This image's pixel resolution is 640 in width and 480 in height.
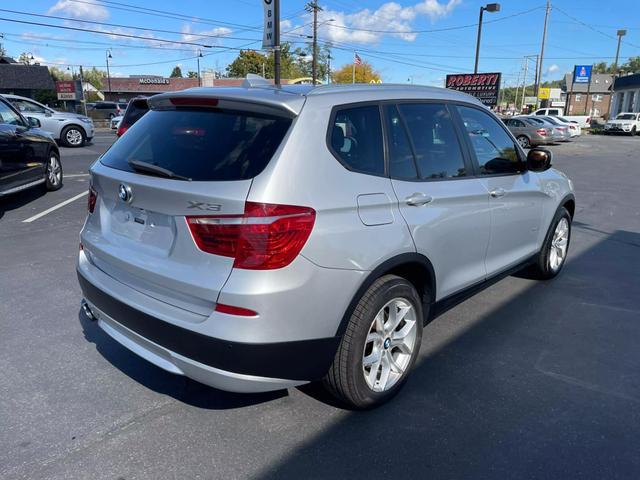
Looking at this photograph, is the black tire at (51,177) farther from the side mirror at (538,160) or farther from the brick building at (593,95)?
the brick building at (593,95)

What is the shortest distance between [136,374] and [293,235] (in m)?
1.70

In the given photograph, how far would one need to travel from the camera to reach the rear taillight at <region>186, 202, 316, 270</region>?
2.22 meters

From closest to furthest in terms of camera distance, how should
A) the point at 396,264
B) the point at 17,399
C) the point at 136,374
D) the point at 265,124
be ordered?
the point at 265,124 < the point at 396,264 < the point at 17,399 < the point at 136,374

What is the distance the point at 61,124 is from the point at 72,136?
576 mm

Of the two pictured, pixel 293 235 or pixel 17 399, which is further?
pixel 17 399

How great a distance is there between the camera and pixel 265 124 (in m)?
2.48

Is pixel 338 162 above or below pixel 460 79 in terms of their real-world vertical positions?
below

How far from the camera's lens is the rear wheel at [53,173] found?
8953 mm

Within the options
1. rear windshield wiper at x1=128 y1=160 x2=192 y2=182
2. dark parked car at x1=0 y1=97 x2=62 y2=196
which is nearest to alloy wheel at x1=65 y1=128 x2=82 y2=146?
dark parked car at x1=0 y1=97 x2=62 y2=196

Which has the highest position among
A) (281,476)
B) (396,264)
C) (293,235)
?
(293,235)

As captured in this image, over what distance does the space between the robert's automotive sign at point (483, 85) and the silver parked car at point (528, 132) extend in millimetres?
5349

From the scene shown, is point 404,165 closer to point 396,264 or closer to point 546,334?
point 396,264

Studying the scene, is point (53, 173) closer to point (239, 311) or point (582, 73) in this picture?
point (239, 311)

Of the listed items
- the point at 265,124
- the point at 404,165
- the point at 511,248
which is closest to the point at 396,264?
the point at 404,165
